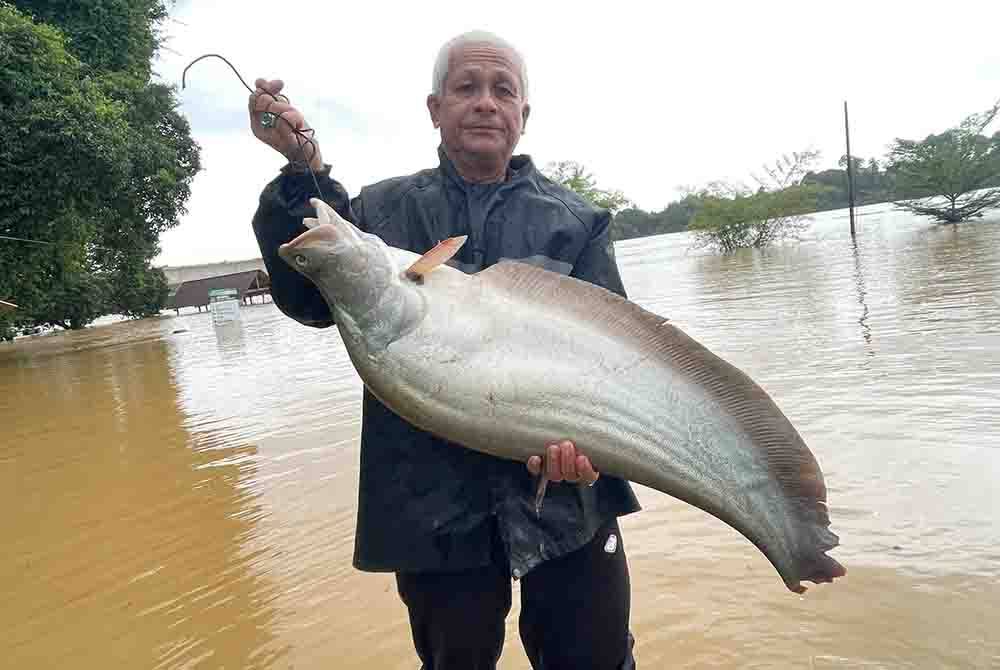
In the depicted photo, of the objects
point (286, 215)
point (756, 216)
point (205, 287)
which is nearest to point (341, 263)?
point (286, 215)

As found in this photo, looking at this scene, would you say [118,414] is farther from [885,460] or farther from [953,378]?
[953,378]

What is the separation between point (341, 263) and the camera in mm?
1489

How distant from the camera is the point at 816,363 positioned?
645 cm

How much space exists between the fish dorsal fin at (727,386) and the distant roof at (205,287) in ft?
171

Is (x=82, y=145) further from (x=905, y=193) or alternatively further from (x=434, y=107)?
(x=905, y=193)

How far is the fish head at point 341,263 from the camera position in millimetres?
1478

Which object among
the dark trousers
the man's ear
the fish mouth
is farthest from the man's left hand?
the man's ear

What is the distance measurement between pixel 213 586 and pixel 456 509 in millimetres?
2357

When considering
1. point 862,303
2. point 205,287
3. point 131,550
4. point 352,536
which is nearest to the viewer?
point 352,536

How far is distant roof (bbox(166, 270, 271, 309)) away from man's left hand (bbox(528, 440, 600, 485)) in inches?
2055

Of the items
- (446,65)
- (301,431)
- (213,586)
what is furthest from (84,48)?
(446,65)

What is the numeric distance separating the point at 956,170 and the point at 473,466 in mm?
38526

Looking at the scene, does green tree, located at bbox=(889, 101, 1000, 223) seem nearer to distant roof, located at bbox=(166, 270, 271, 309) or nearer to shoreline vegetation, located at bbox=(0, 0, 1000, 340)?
shoreline vegetation, located at bbox=(0, 0, 1000, 340)

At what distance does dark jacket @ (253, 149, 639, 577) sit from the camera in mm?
1751
